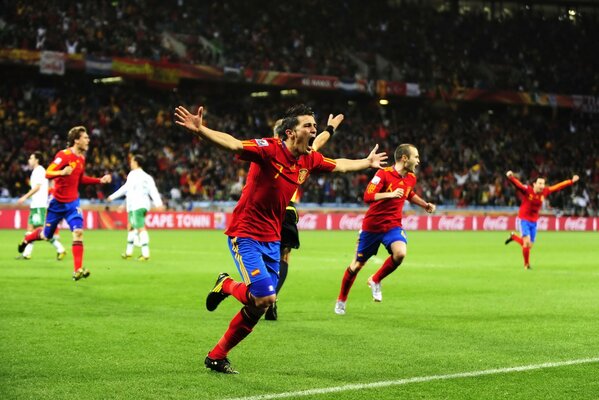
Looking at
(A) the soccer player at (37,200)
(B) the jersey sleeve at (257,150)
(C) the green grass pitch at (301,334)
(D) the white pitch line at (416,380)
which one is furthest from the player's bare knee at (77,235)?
(D) the white pitch line at (416,380)

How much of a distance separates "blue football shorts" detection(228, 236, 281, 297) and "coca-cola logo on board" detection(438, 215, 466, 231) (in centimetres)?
3932

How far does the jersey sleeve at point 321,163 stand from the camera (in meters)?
8.52

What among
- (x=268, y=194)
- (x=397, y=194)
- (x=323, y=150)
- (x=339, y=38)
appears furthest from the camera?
(x=339, y=38)

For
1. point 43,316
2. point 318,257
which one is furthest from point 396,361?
point 318,257

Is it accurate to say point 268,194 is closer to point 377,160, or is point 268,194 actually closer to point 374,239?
point 377,160

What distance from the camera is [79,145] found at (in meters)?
15.7

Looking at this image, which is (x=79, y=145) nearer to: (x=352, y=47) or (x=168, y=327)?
(x=168, y=327)

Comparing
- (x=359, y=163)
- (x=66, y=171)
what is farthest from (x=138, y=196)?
(x=359, y=163)

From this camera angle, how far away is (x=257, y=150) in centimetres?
782

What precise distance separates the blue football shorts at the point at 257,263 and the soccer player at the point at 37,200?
1340cm

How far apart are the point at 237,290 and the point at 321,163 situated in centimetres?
145

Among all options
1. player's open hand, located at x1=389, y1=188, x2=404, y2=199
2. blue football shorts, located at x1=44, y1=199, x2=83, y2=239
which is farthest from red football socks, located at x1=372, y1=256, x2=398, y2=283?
blue football shorts, located at x1=44, y1=199, x2=83, y2=239

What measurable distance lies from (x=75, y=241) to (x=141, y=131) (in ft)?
97.2

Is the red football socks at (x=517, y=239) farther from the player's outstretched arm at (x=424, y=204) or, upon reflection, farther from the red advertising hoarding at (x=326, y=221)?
the red advertising hoarding at (x=326, y=221)
